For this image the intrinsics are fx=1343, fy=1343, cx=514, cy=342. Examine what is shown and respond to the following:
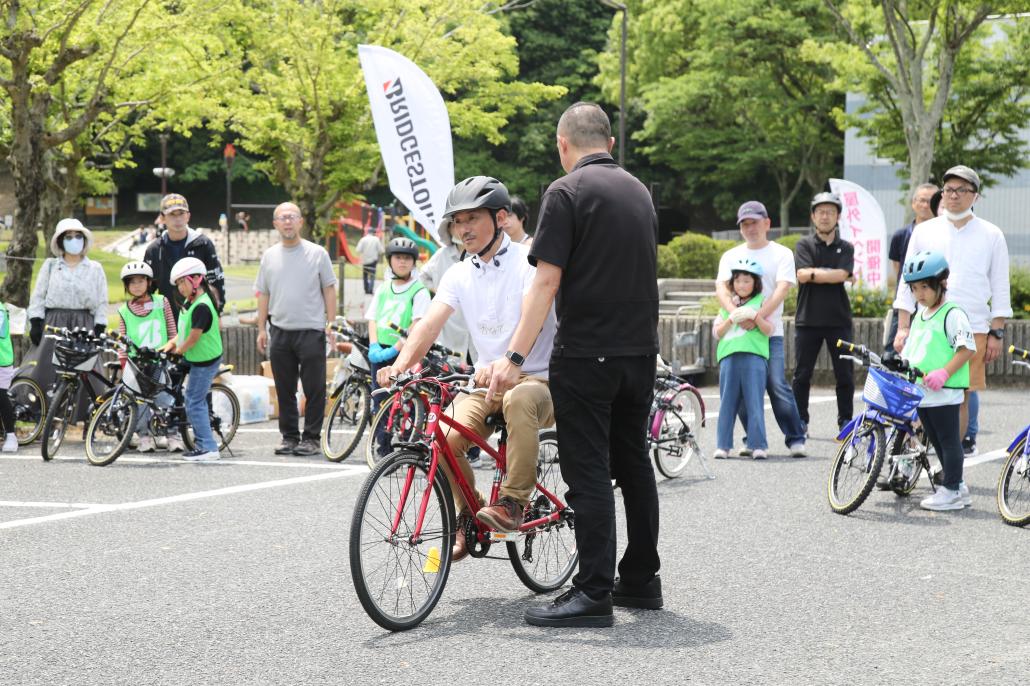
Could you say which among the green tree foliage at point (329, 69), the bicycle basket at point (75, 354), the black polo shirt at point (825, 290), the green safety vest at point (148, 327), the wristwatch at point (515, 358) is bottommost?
the bicycle basket at point (75, 354)

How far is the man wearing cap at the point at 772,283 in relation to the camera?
412 inches

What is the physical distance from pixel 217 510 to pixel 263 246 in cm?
4359

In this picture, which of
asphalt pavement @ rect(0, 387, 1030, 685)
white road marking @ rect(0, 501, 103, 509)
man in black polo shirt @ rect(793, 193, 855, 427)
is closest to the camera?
asphalt pavement @ rect(0, 387, 1030, 685)

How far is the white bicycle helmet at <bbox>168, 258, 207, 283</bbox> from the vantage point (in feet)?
34.3

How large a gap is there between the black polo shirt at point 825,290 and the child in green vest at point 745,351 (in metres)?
1.12

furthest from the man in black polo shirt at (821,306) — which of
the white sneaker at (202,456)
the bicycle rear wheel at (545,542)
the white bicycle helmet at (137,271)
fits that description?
the bicycle rear wheel at (545,542)

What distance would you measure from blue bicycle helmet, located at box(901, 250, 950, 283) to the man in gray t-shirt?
191 inches

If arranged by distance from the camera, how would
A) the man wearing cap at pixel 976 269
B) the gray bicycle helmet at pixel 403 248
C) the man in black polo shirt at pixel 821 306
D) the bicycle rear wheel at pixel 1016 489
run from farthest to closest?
the man in black polo shirt at pixel 821 306 → the gray bicycle helmet at pixel 403 248 → the man wearing cap at pixel 976 269 → the bicycle rear wheel at pixel 1016 489

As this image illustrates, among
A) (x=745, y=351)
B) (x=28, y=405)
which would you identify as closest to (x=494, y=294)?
(x=745, y=351)

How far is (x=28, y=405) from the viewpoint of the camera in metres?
11.4

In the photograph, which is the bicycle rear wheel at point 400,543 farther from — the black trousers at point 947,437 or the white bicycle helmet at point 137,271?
the white bicycle helmet at point 137,271

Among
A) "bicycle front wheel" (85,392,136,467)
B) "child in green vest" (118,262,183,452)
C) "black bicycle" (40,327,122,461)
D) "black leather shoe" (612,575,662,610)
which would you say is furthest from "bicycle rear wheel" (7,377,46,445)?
"black leather shoe" (612,575,662,610)

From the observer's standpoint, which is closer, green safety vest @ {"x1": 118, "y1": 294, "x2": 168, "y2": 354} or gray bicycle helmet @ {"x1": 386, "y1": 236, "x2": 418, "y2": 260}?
gray bicycle helmet @ {"x1": 386, "y1": 236, "x2": 418, "y2": 260}

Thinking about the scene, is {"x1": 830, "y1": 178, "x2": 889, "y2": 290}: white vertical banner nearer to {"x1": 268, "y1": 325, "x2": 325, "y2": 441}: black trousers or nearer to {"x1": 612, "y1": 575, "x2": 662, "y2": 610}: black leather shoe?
{"x1": 268, "y1": 325, "x2": 325, "y2": 441}: black trousers
